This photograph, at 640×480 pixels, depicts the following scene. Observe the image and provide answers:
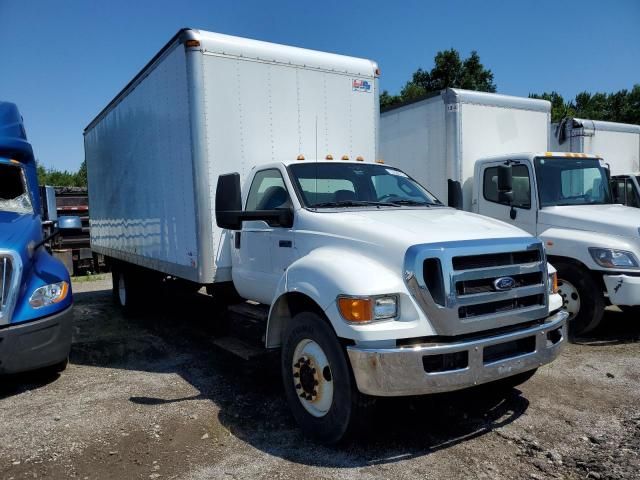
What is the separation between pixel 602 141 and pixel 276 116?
27.3 feet

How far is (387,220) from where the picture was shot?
13.4 feet

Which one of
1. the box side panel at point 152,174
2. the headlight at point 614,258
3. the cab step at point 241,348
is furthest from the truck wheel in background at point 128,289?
the headlight at point 614,258

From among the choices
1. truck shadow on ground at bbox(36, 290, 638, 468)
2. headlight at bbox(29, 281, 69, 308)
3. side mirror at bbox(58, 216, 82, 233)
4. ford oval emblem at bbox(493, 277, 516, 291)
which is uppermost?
side mirror at bbox(58, 216, 82, 233)

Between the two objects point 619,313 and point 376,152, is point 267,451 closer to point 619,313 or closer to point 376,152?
point 376,152

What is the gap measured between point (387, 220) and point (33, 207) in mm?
4711

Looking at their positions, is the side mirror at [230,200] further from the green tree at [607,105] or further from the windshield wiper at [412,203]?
the green tree at [607,105]

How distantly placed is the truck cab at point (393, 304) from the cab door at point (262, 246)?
3.8 inches

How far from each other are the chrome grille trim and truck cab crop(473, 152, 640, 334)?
5.85 metres

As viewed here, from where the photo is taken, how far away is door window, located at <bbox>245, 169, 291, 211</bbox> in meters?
4.84

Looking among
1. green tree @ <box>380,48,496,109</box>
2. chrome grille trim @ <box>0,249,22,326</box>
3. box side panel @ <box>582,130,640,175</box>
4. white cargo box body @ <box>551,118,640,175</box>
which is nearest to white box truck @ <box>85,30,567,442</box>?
chrome grille trim @ <box>0,249,22,326</box>

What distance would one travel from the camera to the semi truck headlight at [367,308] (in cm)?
334

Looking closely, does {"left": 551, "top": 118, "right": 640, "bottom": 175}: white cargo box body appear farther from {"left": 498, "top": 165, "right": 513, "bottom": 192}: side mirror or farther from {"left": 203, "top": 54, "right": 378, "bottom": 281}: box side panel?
{"left": 203, "top": 54, "right": 378, "bottom": 281}: box side panel

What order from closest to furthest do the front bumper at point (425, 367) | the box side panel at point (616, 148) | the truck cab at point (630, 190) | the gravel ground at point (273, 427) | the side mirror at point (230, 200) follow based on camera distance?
the front bumper at point (425, 367) < the gravel ground at point (273, 427) < the side mirror at point (230, 200) < the truck cab at point (630, 190) < the box side panel at point (616, 148)

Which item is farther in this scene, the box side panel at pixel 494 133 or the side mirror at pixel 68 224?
the box side panel at pixel 494 133
